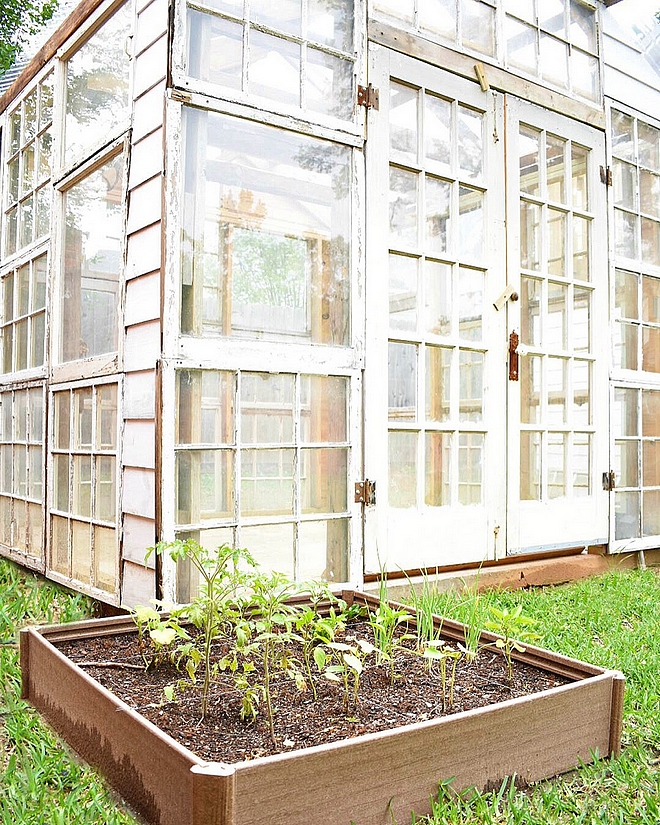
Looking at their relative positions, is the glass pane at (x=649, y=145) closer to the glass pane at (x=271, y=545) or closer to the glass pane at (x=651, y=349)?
the glass pane at (x=651, y=349)

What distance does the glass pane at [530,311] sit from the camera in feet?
14.0

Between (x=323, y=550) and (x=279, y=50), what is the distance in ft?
7.12

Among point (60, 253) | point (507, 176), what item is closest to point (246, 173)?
point (60, 253)

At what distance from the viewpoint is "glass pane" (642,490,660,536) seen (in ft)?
16.3

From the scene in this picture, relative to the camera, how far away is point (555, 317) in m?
4.43

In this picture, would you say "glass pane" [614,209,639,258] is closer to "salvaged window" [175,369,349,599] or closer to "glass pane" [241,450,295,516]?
"salvaged window" [175,369,349,599]

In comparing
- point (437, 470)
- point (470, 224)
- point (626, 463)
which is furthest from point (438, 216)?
point (626, 463)

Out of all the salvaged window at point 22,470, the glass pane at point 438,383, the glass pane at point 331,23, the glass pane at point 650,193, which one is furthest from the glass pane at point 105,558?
the glass pane at point 650,193

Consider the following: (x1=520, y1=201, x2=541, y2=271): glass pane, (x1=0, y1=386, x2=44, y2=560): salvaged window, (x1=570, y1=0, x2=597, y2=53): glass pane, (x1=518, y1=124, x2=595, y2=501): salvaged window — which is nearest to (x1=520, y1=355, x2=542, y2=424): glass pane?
(x1=518, y1=124, x2=595, y2=501): salvaged window

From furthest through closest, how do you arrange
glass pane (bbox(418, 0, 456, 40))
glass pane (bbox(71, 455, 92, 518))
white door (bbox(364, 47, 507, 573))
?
glass pane (bbox(418, 0, 456, 40)), white door (bbox(364, 47, 507, 573)), glass pane (bbox(71, 455, 92, 518))

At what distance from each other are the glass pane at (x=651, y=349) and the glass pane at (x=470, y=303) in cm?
159

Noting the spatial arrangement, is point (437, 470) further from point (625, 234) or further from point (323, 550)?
point (625, 234)

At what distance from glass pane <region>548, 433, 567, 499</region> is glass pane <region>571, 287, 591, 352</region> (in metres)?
0.56

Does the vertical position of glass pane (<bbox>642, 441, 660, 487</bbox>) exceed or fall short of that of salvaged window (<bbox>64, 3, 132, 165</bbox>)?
it falls short
